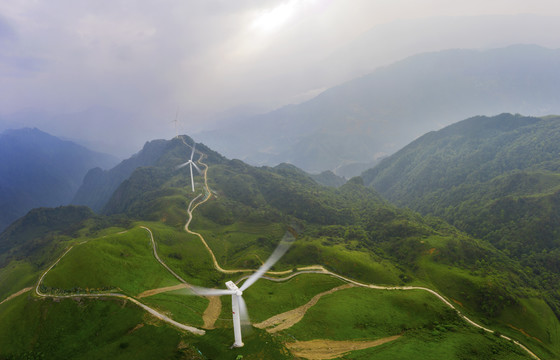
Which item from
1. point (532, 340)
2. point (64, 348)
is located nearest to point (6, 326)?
point (64, 348)

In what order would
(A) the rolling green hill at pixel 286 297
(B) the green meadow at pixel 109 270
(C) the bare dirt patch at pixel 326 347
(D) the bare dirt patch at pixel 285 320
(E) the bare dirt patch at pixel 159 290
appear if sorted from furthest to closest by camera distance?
→ (E) the bare dirt patch at pixel 159 290 → (B) the green meadow at pixel 109 270 → (D) the bare dirt patch at pixel 285 320 → (C) the bare dirt patch at pixel 326 347 → (A) the rolling green hill at pixel 286 297

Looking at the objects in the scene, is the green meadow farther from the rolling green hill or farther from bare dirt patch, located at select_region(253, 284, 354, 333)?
bare dirt patch, located at select_region(253, 284, 354, 333)

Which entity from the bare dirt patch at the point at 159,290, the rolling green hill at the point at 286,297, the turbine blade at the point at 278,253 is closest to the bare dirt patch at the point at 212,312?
the rolling green hill at the point at 286,297

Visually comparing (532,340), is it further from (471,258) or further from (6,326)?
(6,326)

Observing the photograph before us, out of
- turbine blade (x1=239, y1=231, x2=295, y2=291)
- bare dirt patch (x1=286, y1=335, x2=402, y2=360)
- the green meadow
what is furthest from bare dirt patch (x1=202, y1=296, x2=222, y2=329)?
bare dirt patch (x1=286, y1=335, x2=402, y2=360)

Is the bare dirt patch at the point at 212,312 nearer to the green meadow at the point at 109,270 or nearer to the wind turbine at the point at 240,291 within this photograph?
the wind turbine at the point at 240,291

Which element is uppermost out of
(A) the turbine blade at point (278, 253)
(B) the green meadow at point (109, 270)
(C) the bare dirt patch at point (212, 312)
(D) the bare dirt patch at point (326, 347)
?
(B) the green meadow at point (109, 270)
